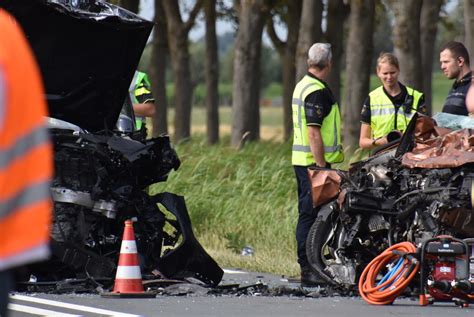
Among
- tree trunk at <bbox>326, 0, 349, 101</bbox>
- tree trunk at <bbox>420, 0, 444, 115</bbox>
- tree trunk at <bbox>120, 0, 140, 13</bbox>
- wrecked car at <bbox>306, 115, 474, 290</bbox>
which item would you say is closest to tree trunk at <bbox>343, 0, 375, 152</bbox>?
tree trunk at <bbox>120, 0, 140, 13</bbox>

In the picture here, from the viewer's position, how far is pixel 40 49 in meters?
11.7

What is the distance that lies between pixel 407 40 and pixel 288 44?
12.7m

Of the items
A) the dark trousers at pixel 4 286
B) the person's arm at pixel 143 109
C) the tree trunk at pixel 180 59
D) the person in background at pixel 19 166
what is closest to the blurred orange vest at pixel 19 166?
the person in background at pixel 19 166

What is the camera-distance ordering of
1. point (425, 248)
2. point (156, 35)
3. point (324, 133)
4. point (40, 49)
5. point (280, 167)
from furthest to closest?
point (156, 35)
point (280, 167)
point (324, 133)
point (40, 49)
point (425, 248)

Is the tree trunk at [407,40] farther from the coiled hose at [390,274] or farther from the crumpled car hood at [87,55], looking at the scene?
the coiled hose at [390,274]

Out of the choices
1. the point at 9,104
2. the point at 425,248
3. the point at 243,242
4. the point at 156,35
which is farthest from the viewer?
the point at 156,35

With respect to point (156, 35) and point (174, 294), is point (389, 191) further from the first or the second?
point (156, 35)

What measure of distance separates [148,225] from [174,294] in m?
0.86

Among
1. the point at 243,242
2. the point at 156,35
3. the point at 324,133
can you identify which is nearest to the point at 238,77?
the point at 156,35

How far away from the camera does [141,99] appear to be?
45.6 feet

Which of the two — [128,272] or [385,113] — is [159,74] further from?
[128,272]

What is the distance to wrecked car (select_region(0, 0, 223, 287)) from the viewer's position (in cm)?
1126

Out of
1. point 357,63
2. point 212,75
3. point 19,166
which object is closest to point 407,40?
point 357,63

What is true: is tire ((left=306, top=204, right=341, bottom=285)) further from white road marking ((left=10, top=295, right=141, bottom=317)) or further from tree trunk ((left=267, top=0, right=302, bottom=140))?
tree trunk ((left=267, top=0, right=302, bottom=140))
